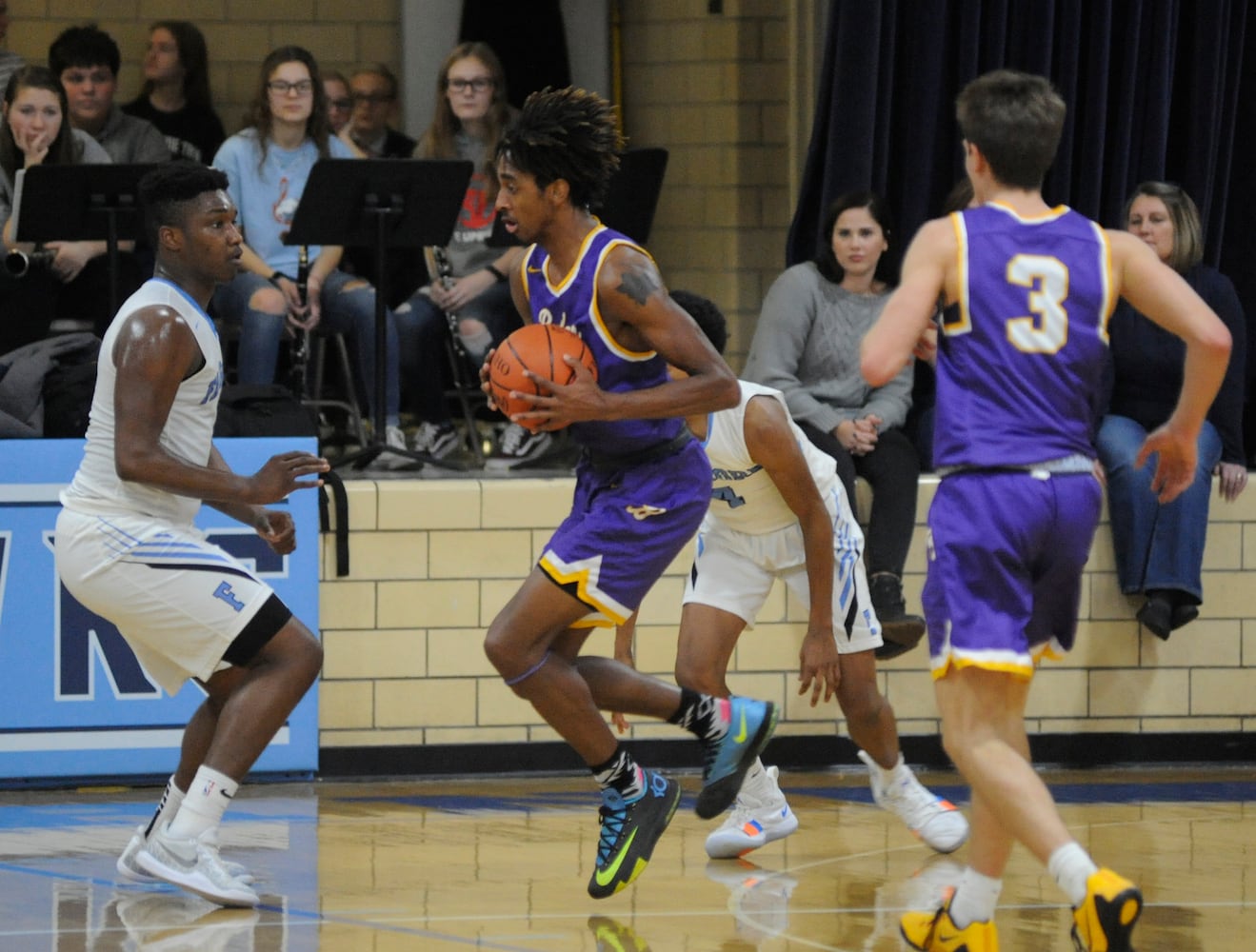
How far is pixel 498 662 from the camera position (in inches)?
181

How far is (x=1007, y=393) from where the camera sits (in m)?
3.93

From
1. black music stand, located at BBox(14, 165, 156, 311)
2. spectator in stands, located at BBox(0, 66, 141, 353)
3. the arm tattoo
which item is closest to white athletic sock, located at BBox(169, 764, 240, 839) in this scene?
the arm tattoo

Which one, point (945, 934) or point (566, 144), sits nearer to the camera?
point (945, 934)

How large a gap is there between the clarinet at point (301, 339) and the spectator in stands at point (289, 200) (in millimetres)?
21

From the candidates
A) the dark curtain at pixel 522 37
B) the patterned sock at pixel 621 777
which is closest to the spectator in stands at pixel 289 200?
the dark curtain at pixel 522 37

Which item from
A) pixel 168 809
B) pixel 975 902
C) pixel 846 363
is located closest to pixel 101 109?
pixel 846 363

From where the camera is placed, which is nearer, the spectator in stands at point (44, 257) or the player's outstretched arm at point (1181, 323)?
the player's outstretched arm at point (1181, 323)

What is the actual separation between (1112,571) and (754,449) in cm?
252

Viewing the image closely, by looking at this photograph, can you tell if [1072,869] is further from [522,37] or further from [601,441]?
[522,37]

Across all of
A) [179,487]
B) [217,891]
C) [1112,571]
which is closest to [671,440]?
[179,487]

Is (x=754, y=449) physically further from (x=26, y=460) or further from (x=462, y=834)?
(x=26, y=460)

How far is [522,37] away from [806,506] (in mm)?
4633

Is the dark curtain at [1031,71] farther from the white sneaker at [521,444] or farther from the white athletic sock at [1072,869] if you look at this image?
the white athletic sock at [1072,869]

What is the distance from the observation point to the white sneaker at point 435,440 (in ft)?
25.6
